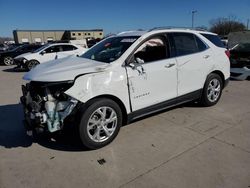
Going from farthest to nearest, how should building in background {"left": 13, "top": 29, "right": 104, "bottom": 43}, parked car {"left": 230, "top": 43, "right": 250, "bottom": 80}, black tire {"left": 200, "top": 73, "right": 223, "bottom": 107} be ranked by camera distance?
building in background {"left": 13, "top": 29, "right": 104, "bottom": 43}, parked car {"left": 230, "top": 43, "right": 250, "bottom": 80}, black tire {"left": 200, "top": 73, "right": 223, "bottom": 107}

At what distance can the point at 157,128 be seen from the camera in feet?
13.8

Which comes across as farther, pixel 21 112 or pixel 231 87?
pixel 231 87

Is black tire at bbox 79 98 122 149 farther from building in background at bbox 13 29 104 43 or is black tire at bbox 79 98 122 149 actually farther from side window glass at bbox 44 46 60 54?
building in background at bbox 13 29 104 43

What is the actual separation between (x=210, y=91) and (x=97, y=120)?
2877 mm

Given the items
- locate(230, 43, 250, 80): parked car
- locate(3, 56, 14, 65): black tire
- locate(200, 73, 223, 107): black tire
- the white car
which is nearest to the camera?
locate(200, 73, 223, 107): black tire

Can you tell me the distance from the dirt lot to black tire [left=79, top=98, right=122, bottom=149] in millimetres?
133

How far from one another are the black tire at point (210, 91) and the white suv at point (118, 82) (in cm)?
2

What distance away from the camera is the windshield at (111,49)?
3864 millimetres

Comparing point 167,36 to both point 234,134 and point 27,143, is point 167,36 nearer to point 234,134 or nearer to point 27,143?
point 234,134

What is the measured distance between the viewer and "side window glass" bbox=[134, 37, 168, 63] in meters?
4.00

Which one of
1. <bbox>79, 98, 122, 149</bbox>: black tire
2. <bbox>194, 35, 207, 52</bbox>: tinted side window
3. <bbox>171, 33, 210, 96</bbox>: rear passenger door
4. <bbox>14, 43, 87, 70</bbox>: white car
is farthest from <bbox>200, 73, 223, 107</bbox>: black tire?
<bbox>14, 43, 87, 70</bbox>: white car

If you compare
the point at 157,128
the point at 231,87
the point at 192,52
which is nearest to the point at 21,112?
the point at 157,128

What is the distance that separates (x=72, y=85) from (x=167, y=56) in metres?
1.88

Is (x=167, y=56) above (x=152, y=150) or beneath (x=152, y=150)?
above
